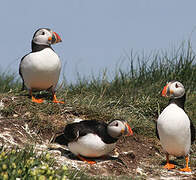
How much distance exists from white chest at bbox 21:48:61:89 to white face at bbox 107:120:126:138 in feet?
7.97

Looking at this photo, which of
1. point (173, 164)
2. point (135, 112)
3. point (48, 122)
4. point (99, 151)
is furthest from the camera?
point (135, 112)

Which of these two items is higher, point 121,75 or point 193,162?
point 121,75

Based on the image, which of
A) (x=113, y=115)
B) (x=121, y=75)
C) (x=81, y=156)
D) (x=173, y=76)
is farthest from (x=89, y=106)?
(x=173, y=76)

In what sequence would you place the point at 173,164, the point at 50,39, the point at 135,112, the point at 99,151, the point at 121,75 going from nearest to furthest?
1. the point at 99,151
2. the point at 173,164
3. the point at 50,39
4. the point at 135,112
5. the point at 121,75

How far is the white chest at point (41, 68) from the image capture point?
814 centimetres

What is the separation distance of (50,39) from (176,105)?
3017mm

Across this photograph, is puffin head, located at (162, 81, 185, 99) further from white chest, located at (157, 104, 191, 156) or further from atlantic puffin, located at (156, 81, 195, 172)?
white chest, located at (157, 104, 191, 156)

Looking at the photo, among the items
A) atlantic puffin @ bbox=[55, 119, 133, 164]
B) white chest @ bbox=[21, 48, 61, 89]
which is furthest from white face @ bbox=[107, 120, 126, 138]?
white chest @ bbox=[21, 48, 61, 89]

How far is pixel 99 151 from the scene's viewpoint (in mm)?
6355

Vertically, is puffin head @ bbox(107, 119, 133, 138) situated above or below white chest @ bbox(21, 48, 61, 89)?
below

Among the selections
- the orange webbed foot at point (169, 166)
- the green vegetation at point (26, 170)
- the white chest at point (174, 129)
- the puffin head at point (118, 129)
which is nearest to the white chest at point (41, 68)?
the puffin head at point (118, 129)

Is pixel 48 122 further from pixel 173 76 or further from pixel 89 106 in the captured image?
pixel 173 76

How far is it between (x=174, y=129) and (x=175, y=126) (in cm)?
5

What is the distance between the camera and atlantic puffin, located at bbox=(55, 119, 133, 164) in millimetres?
6270
